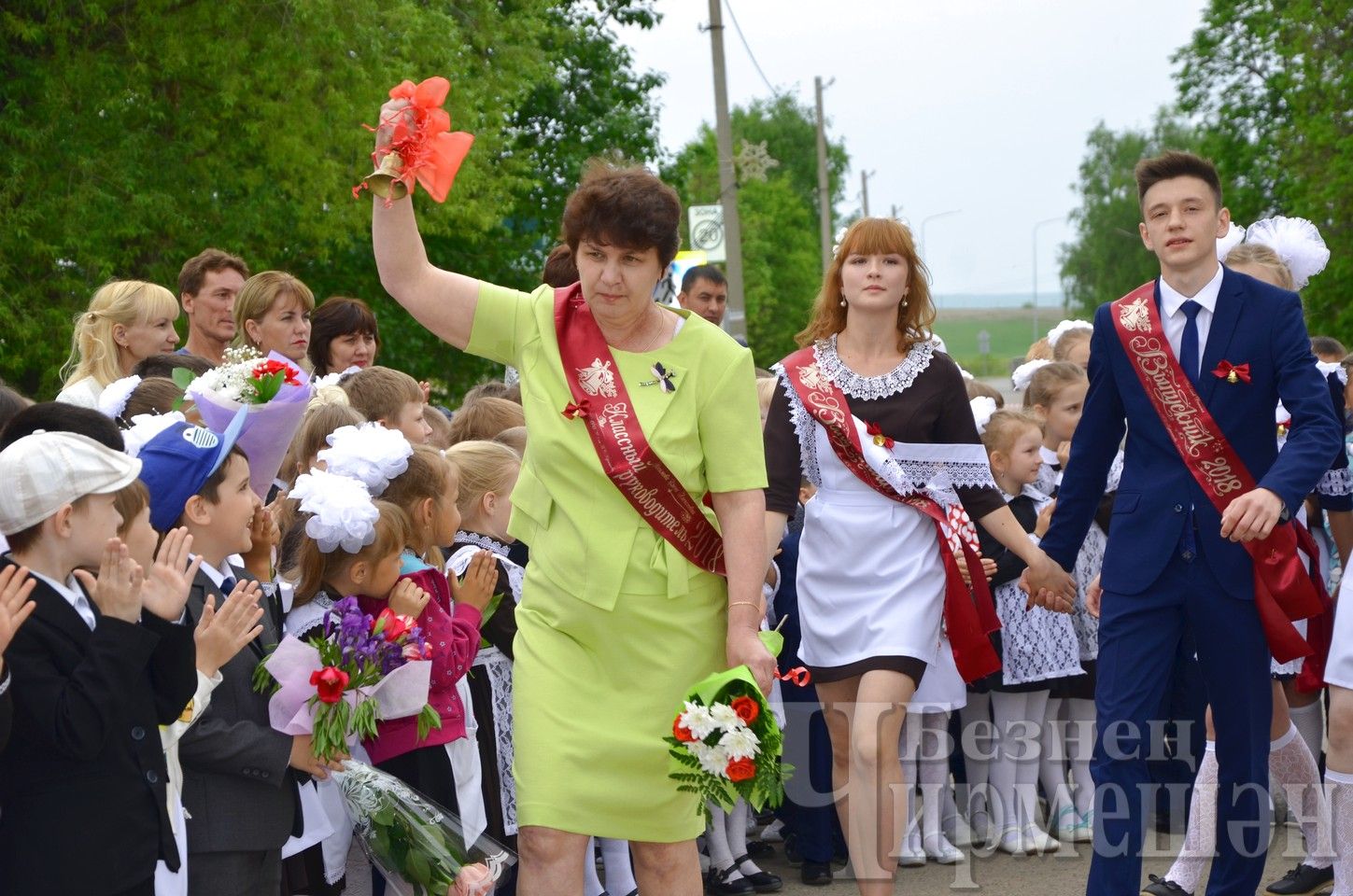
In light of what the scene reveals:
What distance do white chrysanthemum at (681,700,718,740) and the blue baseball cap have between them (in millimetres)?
1418

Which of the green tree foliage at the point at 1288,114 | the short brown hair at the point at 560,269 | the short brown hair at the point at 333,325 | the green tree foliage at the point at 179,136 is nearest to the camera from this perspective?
the short brown hair at the point at 560,269

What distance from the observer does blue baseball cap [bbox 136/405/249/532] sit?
4598 mm

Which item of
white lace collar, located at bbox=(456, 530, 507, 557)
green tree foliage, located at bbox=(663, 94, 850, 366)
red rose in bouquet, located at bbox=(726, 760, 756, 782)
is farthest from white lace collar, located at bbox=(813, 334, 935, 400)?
green tree foliage, located at bbox=(663, 94, 850, 366)

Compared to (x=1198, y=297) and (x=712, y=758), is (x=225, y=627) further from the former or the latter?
(x=1198, y=297)

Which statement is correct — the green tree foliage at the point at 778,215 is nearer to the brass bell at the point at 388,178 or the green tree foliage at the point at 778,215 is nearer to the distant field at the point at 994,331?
the distant field at the point at 994,331

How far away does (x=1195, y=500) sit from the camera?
550 cm

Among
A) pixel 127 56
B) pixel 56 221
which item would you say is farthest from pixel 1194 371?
pixel 127 56

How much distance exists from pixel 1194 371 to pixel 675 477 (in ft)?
6.39

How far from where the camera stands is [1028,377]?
9.16 metres

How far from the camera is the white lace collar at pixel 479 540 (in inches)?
243

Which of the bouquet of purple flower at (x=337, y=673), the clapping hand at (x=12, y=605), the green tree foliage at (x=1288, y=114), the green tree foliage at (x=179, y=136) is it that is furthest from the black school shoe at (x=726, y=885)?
the green tree foliage at (x=1288, y=114)

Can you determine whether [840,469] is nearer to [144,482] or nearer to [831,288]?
[831,288]

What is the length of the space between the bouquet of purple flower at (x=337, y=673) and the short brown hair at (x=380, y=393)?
7.14ft

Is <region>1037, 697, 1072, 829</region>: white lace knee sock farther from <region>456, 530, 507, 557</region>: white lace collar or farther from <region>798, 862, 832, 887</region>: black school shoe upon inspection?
<region>456, 530, 507, 557</region>: white lace collar
